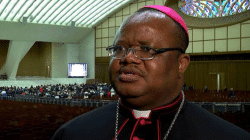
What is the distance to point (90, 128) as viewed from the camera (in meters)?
1.35

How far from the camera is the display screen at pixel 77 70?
116 feet

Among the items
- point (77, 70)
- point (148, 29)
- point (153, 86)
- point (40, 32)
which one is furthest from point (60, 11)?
point (153, 86)

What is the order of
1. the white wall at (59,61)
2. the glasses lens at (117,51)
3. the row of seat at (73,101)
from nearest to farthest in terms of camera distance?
the glasses lens at (117,51) < the row of seat at (73,101) < the white wall at (59,61)

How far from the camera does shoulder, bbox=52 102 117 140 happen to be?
4.33ft

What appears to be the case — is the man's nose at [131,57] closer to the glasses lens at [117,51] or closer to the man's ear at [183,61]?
the glasses lens at [117,51]

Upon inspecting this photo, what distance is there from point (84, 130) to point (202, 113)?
2.00 feet

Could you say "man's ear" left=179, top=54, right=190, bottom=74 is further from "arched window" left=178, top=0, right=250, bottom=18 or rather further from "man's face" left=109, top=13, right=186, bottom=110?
"arched window" left=178, top=0, right=250, bottom=18

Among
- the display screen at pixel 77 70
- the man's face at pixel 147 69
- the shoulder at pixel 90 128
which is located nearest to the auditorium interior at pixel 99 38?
the display screen at pixel 77 70

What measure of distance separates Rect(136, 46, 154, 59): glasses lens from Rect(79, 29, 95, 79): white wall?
34711 millimetres

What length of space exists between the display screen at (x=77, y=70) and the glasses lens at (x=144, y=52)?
3472cm

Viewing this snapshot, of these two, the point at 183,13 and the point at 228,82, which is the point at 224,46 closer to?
the point at 228,82

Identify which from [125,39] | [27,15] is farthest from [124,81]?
[27,15]

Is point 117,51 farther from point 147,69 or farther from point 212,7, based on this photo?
point 212,7

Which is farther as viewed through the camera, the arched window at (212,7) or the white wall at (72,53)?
the white wall at (72,53)
